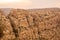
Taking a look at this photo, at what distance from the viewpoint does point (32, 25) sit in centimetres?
2002

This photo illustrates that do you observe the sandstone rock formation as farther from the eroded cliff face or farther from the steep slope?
the steep slope

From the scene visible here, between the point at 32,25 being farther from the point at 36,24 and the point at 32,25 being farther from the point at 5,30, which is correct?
the point at 5,30

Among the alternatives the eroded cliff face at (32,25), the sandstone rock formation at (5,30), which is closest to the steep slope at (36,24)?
the eroded cliff face at (32,25)

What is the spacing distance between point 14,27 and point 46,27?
11.4 feet

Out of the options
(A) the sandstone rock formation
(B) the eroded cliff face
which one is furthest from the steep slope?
(A) the sandstone rock formation

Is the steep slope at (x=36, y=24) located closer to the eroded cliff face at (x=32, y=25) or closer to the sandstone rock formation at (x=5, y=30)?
the eroded cliff face at (x=32, y=25)

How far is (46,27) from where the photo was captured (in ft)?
68.0

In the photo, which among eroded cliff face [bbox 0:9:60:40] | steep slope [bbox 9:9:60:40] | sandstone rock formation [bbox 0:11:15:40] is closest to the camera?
sandstone rock formation [bbox 0:11:15:40]

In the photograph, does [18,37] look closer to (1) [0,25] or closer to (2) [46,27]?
(1) [0,25]

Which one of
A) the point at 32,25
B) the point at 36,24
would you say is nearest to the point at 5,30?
the point at 32,25

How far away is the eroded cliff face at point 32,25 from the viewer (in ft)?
61.0

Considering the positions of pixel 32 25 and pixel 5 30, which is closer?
pixel 5 30

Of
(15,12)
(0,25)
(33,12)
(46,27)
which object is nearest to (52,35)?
(46,27)

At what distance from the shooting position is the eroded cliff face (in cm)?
1859
